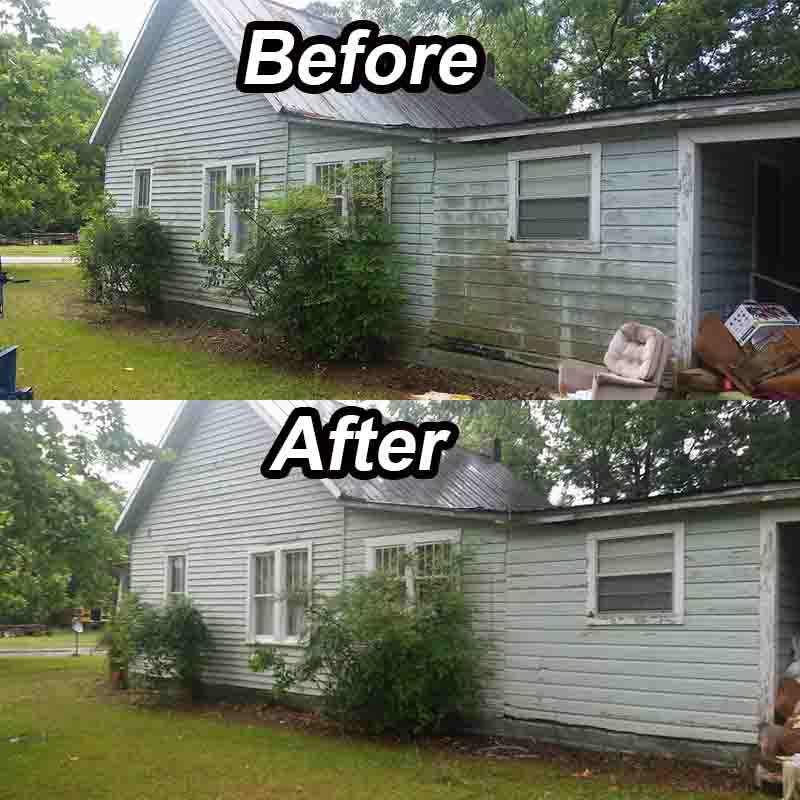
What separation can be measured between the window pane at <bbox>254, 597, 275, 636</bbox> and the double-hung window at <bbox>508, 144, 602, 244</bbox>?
24.1ft

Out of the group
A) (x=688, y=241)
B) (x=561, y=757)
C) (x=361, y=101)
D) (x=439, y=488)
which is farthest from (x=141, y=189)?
(x=561, y=757)

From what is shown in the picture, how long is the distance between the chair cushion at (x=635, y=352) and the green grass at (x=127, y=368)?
10.3 feet

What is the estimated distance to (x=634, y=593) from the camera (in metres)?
10.6

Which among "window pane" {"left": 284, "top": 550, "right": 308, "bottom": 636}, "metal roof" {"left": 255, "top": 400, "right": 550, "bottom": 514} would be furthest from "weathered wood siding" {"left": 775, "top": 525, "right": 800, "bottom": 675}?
"window pane" {"left": 284, "top": 550, "right": 308, "bottom": 636}

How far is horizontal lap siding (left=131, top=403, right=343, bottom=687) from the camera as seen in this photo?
15.0m

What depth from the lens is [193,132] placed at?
18.0 meters

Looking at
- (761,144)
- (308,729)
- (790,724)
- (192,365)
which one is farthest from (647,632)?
(192,365)

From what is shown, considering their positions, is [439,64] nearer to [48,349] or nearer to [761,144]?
[761,144]

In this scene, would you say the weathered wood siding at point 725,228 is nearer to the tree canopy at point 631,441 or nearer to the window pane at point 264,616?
the window pane at point 264,616

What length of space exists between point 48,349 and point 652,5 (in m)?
24.0

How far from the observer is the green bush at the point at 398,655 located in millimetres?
→ 11477

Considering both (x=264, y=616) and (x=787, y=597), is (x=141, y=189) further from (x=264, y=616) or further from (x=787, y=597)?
(x=787, y=597)

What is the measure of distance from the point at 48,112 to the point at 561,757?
91.1 ft

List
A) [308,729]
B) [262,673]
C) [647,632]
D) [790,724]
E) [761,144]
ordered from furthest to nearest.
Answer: [262,673], [308,729], [761,144], [647,632], [790,724]
